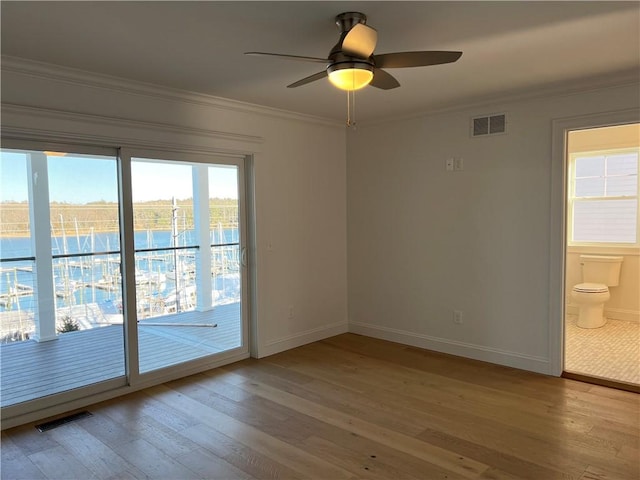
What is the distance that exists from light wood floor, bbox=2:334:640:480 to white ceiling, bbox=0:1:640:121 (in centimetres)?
245

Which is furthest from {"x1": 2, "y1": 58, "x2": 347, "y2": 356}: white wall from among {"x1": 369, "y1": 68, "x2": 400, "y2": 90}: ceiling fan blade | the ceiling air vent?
{"x1": 369, "y1": 68, "x2": 400, "y2": 90}: ceiling fan blade

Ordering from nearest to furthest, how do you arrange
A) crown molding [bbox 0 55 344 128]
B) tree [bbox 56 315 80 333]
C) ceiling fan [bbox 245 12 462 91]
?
ceiling fan [bbox 245 12 462 91]
crown molding [bbox 0 55 344 128]
tree [bbox 56 315 80 333]

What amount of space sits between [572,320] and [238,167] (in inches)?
180

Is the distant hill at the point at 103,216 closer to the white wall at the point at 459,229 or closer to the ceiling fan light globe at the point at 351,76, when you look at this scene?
the white wall at the point at 459,229

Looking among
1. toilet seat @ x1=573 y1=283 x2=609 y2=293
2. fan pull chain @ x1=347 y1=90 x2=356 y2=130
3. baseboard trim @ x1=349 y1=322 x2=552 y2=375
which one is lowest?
baseboard trim @ x1=349 y1=322 x2=552 y2=375

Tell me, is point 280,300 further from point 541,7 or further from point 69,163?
point 541,7

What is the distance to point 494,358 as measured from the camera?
432cm

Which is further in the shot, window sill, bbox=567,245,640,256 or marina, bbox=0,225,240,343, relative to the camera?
window sill, bbox=567,245,640,256

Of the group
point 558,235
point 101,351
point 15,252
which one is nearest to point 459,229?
point 558,235

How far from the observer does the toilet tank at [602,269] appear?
5559 millimetres

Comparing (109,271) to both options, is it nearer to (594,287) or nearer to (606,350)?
(606,350)

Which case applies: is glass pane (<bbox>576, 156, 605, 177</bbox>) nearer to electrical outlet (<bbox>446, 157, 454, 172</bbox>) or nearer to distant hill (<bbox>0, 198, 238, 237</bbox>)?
electrical outlet (<bbox>446, 157, 454, 172</bbox>)

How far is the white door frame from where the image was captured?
12.5ft

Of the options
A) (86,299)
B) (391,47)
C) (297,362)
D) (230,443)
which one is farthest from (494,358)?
(86,299)
